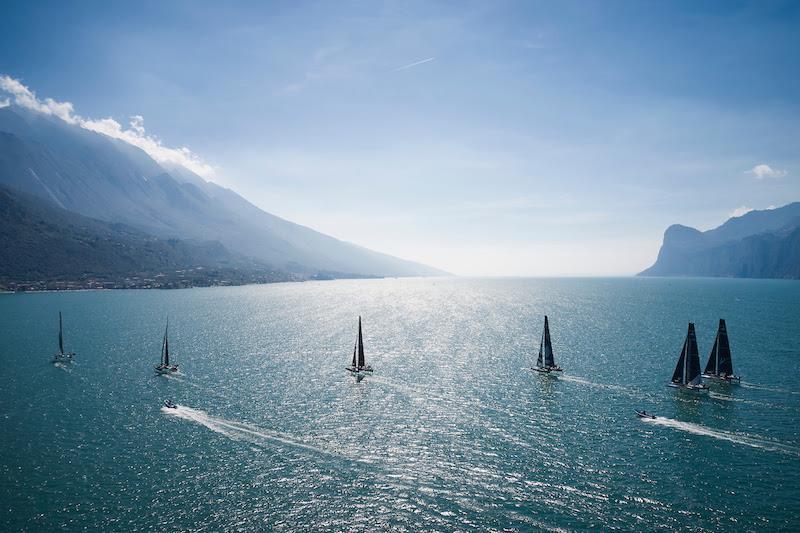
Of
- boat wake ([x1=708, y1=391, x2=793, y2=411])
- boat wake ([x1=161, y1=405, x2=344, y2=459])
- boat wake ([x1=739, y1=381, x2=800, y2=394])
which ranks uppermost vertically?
boat wake ([x1=739, y1=381, x2=800, y2=394])

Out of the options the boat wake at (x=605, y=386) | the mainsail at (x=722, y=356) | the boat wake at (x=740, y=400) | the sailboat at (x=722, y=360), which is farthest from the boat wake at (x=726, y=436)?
the mainsail at (x=722, y=356)

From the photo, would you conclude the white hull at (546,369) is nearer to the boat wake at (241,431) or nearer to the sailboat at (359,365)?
the sailboat at (359,365)

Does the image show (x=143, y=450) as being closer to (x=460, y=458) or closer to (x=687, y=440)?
(x=460, y=458)

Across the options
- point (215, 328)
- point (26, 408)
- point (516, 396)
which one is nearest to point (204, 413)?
point (26, 408)

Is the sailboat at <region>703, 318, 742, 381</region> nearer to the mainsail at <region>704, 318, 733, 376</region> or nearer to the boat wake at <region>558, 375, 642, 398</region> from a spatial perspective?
the mainsail at <region>704, 318, 733, 376</region>

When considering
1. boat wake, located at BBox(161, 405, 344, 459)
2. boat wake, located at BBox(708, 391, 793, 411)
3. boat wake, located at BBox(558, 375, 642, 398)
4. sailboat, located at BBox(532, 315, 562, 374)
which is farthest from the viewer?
sailboat, located at BBox(532, 315, 562, 374)

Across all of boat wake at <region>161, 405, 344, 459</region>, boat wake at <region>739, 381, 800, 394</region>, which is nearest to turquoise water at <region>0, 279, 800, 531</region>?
boat wake at <region>739, 381, 800, 394</region>
